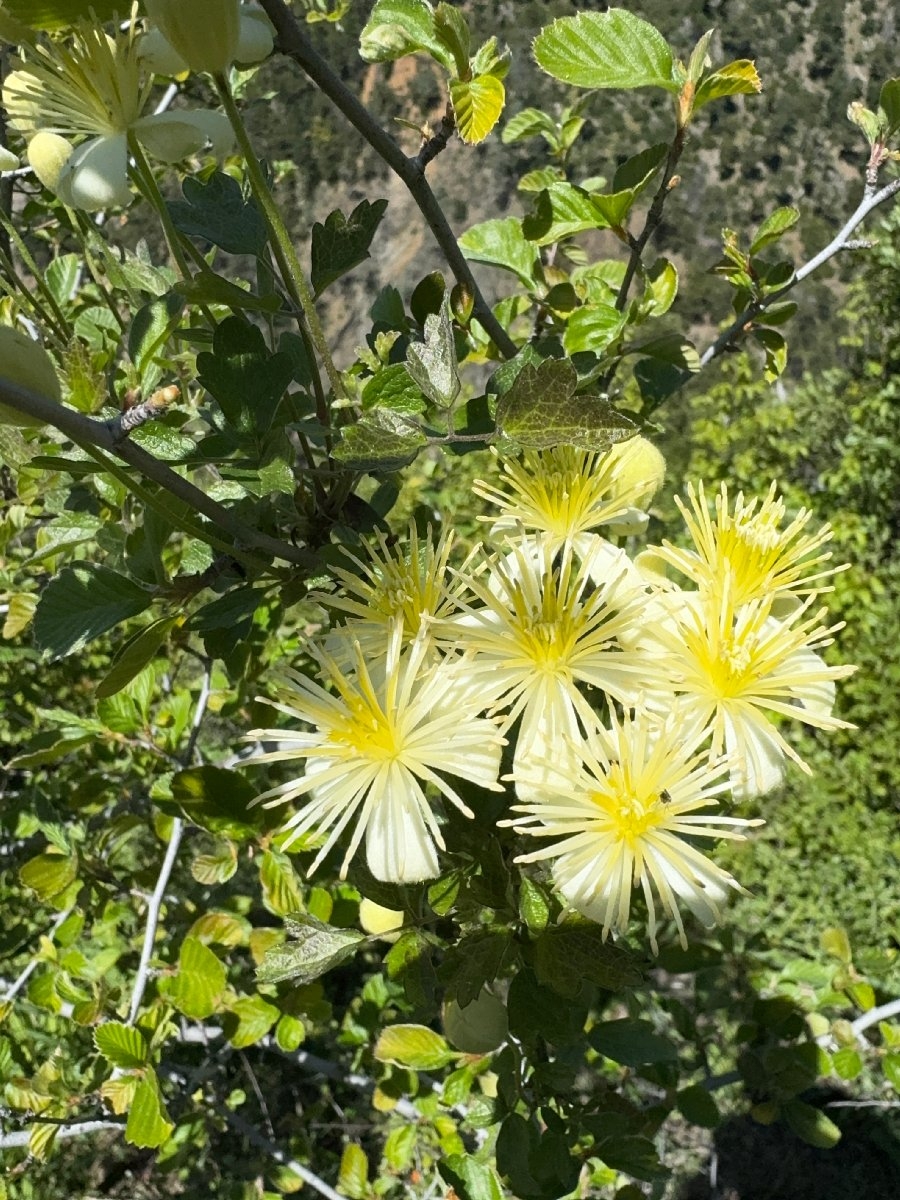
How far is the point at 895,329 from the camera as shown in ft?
11.7

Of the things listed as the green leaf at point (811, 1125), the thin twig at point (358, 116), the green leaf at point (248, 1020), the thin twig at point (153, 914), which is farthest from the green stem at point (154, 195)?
the green leaf at point (811, 1125)

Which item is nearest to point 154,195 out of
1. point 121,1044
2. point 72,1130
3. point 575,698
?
point 575,698

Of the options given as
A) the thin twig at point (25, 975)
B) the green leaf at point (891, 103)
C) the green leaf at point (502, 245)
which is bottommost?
the thin twig at point (25, 975)

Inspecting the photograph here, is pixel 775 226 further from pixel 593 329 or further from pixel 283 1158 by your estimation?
pixel 283 1158

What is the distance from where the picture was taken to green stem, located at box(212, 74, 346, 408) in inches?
17.4

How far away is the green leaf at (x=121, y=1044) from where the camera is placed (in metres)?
0.77

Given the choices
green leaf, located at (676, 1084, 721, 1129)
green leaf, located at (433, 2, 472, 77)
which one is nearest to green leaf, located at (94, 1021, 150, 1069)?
green leaf, located at (676, 1084, 721, 1129)

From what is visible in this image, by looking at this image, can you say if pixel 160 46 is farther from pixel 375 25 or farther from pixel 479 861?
pixel 479 861

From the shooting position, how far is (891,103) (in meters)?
0.70

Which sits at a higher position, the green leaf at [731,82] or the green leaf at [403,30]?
the green leaf at [731,82]

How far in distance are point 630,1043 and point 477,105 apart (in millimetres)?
808

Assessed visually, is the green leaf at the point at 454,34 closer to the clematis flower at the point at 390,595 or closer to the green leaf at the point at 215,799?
the clematis flower at the point at 390,595

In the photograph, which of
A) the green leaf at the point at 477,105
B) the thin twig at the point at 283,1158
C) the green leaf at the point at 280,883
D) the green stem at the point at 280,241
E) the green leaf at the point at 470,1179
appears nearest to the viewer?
the green stem at the point at 280,241

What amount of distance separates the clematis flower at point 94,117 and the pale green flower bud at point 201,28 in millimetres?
88
